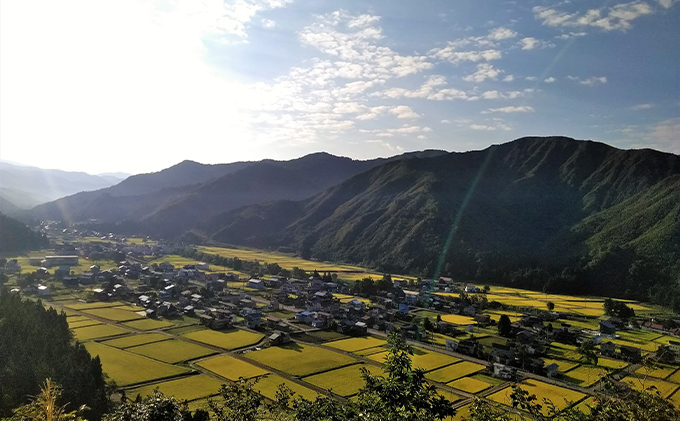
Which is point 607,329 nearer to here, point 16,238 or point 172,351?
point 172,351

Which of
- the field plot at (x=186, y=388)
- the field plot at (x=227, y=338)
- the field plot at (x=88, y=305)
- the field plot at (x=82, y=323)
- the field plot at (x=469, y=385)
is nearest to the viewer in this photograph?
the field plot at (x=186, y=388)

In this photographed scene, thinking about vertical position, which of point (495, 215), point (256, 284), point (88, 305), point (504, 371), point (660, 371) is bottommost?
point (88, 305)

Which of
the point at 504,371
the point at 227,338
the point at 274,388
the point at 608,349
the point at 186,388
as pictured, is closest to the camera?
the point at 186,388

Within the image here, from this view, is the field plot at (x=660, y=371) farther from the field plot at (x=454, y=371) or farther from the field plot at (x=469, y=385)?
the field plot at (x=469, y=385)

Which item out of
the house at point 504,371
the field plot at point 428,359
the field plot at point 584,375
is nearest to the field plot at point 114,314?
the field plot at point 428,359

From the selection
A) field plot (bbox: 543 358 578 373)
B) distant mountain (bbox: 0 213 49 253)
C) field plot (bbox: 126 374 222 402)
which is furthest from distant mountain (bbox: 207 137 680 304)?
field plot (bbox: 126 374 222 402)

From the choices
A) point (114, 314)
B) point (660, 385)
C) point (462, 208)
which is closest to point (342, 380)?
point (660, 385)

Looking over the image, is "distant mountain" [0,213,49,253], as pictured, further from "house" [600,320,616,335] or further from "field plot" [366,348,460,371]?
"house" [600,320,616,335]
